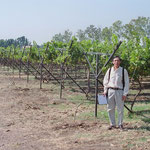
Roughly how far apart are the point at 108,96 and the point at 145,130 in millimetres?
1206

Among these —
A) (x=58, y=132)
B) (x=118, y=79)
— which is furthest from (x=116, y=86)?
(x=58, y=132)

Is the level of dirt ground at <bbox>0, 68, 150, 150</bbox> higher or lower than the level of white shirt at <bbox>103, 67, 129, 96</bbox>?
lower

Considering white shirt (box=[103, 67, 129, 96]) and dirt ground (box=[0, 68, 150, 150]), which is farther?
white shirt (box=[103, 67, 129, 96])

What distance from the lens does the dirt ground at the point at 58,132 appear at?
5.71 m

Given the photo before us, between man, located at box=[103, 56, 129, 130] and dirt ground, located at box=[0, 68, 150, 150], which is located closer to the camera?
dirt ground, located at box=[0, 68, 150, 150]

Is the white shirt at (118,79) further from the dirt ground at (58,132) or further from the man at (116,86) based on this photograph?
the dirt ground at (58,132)

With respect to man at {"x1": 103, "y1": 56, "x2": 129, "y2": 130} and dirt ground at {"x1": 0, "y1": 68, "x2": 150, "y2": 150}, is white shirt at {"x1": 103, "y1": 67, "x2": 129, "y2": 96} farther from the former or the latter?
dirt ground at {"x1": 0, "y1": 68, "x2": 150, "y2": 150}

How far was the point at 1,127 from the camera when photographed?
24.0 feet

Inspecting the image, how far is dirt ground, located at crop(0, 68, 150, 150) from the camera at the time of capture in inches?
225

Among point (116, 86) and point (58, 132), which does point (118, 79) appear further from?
point (58, 132)

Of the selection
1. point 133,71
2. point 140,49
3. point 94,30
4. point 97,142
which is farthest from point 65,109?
point 94,30

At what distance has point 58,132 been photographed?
675 cm

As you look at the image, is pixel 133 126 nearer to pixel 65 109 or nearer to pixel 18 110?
pixel 65 109

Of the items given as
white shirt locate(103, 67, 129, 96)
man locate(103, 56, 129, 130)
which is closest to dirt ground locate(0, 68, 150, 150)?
man locate(103, 56, 129, 130)
